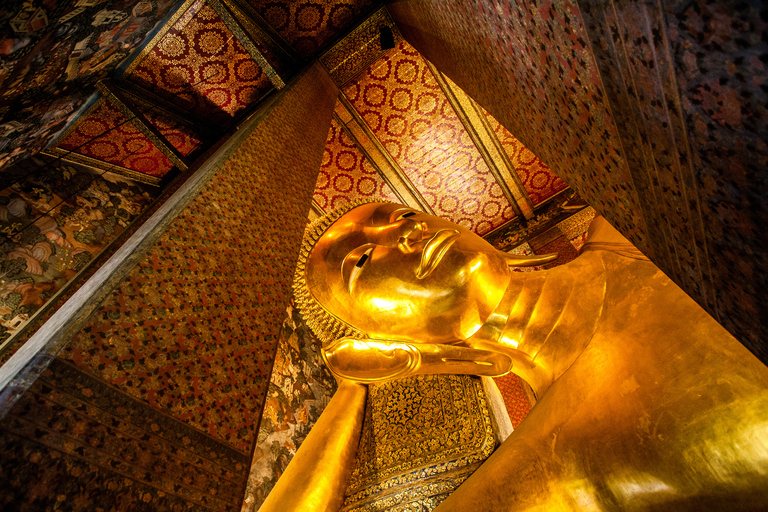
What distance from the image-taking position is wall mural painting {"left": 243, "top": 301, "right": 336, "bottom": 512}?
8.13 feet

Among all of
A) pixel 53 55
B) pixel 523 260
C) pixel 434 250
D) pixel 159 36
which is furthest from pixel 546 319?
pixel 159 36

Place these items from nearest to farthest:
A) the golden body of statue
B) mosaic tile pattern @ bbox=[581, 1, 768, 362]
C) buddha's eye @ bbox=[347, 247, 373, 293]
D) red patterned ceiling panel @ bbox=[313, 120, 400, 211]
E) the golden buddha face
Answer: mosaic tile pattern @ bbox=[581, 1, 768, 362] → the golden body of statue → the golden buddha face → buddha's eye @ bbox=[347, 247, 373, 293] → red patterned ceiling panel @ bbox=[313, 120, 400, 211]

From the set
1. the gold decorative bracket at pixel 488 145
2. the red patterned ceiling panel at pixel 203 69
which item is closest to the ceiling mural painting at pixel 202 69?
the red patterned ceiling panel at pixel 203 69

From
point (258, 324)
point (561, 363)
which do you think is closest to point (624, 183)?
point (258, 324)

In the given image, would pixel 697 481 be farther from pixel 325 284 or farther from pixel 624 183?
pixel 325 284

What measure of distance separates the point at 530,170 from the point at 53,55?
405 cm

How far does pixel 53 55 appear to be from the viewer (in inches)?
64.2

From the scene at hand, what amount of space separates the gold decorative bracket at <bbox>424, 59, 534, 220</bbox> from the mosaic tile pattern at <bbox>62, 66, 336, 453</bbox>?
9.05 feet

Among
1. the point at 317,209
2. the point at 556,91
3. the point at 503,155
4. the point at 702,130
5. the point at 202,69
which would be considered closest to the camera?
the point at 702,130

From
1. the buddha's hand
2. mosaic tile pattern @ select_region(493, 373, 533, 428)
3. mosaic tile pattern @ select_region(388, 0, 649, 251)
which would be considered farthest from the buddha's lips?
mosaic tile pattern @ select_region(493, 373, 533, 428)

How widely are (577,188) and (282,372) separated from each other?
2.56 metres

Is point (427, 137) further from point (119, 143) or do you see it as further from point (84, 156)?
point (84, 156)

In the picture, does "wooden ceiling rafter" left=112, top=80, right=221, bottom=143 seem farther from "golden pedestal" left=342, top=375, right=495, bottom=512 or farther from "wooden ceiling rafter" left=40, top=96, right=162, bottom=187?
"golden pedestal" left=342, top=375, right=495, bottom=512

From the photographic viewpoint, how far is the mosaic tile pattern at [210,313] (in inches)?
31.2
